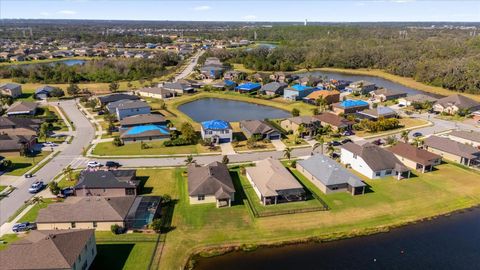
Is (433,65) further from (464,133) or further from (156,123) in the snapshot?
(156,123)

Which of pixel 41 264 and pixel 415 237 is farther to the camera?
pixel 415 237

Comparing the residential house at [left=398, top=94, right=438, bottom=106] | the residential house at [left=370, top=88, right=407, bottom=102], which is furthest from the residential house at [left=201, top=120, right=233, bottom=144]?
the residential house at [left=370, top=88, right=407, bottom=102]

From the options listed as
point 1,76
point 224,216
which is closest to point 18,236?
point 224,216

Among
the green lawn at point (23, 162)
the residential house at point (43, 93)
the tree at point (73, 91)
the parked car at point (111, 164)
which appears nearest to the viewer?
the green lawn at point (23, 162)

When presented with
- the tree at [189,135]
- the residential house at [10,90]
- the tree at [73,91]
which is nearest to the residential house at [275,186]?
the tree at [189,135]

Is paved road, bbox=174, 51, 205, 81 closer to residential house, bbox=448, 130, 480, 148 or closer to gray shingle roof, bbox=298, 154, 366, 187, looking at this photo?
gray shingle roof, bbox=298, 154, 366, 187

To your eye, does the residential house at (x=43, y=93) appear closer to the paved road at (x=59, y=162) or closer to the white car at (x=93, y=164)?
the paved road at (x=59, y=162)
